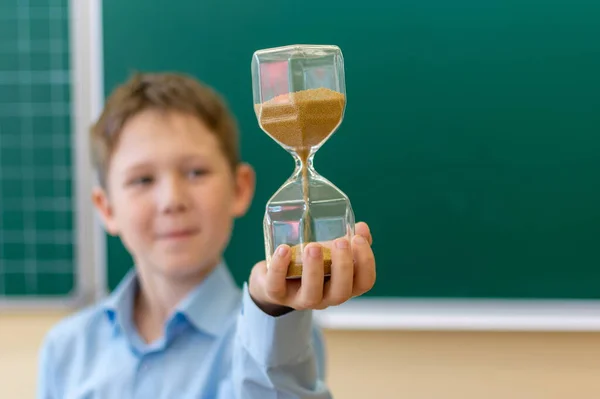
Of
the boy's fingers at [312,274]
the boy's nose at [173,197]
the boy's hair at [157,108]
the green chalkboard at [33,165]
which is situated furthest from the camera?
the green chalkboard at [33,165]

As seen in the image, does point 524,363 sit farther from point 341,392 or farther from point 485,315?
point 341,392

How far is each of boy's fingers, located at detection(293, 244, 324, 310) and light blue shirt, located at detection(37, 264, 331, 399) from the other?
0.22 metres

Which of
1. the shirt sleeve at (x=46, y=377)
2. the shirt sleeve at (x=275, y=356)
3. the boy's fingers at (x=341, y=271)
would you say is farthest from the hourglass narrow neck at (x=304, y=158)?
the shirt sleeve at (x=46, y=377)

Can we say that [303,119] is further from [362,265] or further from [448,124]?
[448,124]

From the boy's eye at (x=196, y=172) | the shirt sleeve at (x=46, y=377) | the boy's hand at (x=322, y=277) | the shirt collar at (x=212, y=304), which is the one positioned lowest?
the shirt sleeve at (x=46, y=377)

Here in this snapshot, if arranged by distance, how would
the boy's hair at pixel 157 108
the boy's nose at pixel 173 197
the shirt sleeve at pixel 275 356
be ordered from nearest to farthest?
the shirt sleeve at pixel 275 356 < the boy's nose at pixel 173 197 < the boy's hair at pixel 157 108

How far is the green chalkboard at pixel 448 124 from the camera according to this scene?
1713mm

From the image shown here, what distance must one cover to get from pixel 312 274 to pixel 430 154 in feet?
3.83

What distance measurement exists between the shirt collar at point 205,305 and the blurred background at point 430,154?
53 cm

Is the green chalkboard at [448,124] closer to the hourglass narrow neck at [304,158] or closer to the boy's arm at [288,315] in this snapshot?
the boy's arm at [288,315]

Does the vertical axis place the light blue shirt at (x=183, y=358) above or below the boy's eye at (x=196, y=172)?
below

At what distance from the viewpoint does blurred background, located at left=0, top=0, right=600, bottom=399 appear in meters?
1.72

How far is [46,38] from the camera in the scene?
1.91m

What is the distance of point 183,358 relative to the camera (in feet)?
4.09
